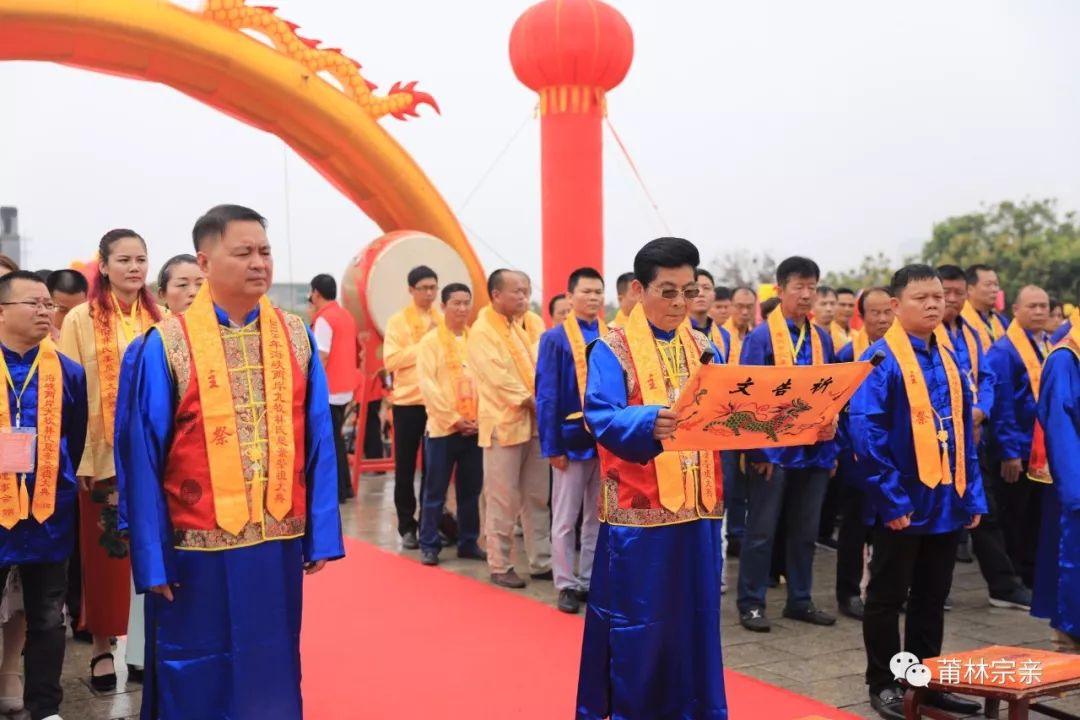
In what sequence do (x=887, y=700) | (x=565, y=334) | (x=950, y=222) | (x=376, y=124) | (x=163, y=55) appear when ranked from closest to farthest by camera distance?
(x=887, y=700) < (x=565, y=334) < (x=163, y=55) < (x=376, y=124) < (x=950, y=222)

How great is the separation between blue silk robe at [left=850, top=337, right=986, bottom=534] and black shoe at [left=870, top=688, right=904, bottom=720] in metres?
0.55

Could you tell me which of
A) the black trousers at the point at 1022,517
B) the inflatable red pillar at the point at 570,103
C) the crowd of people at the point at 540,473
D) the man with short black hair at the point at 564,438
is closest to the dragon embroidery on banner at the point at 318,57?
the inflatable red pillar at the point at 570,103

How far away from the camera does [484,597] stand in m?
4.99

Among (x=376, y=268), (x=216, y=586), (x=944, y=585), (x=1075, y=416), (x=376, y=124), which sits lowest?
(x=944, y=585)

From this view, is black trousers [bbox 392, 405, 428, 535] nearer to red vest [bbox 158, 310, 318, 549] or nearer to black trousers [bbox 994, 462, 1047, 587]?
black trousers [bbox 994, 462, 1047, 587]

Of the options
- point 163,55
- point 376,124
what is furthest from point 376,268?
point 163,55

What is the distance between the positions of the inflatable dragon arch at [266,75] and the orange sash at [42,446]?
217 inches

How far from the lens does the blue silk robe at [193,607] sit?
246cm

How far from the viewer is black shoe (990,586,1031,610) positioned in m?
4.77

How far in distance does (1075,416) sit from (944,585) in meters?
0.83

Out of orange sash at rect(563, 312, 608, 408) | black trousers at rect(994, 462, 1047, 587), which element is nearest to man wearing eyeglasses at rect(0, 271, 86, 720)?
orange sash at rect(563, 312, 608, 408)

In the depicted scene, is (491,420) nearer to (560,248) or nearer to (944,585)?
(944,585)

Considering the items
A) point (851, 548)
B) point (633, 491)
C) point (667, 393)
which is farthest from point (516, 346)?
point (633, 491)

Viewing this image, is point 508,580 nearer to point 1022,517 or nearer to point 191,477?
point 1022,517
